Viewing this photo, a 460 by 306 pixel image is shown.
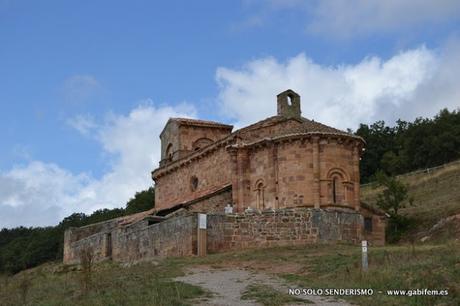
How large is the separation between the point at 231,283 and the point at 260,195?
13031 millimetres

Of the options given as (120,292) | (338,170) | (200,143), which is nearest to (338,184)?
(338,170)

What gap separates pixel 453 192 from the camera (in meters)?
47.0

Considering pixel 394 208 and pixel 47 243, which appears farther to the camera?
pixel 47 243

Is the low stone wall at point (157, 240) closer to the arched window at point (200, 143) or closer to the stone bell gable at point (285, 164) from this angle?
the stone bell gable at point (285, 164)

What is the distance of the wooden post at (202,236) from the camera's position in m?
26.3

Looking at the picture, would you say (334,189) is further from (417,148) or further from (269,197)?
(417,148)

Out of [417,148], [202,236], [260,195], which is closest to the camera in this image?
[202,236]

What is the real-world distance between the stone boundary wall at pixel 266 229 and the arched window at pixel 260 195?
3.84m

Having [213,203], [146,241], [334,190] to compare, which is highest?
[334,190]

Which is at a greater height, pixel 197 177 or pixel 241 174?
pixel 197 177

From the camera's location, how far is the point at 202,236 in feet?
86.7

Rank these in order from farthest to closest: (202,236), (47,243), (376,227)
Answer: (47,243), (376,227), (202,236)

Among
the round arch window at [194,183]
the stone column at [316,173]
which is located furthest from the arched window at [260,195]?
the round arch window at [194,183]

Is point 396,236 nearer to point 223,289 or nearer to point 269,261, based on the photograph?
point 269,261
